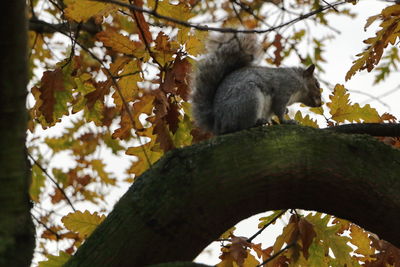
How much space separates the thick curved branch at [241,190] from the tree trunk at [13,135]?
0.35 meters

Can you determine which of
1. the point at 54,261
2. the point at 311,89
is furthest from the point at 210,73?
the point at 54,261

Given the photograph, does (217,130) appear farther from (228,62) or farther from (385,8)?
(385,8)

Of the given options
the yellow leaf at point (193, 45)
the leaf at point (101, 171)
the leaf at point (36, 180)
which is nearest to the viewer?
the yellow leaf at point (193, 45)

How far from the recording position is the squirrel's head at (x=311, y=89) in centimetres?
420

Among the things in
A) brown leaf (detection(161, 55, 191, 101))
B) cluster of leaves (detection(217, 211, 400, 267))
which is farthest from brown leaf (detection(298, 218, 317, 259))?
brown leaf (detection(161, 55, 191, 101))

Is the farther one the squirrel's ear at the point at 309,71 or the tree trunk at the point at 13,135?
the squirrel's ear at the point at 309,71

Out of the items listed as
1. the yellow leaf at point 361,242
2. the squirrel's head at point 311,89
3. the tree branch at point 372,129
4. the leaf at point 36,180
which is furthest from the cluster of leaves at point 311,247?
the leaf at point 36,180

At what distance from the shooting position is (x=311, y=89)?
4258 millimetres

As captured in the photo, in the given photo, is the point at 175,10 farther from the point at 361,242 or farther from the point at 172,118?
the point at 361,242

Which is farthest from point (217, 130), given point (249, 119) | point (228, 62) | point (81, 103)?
point (81, 103)

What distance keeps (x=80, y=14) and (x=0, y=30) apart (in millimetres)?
901

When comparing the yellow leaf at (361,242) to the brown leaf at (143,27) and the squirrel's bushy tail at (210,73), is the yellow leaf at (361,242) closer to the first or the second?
the squirrel's bushy tail at (210,73)

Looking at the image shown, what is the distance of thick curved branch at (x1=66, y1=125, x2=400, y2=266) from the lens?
1930 mm

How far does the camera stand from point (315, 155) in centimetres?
209
